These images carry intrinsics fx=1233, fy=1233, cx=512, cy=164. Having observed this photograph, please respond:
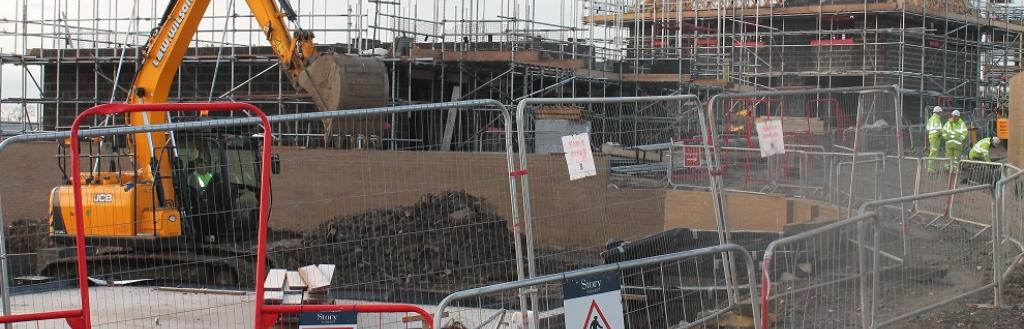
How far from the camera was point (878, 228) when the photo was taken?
848cm

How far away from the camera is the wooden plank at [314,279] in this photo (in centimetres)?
819

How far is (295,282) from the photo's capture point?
26.8ft

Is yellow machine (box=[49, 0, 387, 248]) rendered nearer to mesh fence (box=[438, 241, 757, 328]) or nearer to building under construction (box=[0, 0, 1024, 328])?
building under construction (box=[0, 0, 1024, 328])

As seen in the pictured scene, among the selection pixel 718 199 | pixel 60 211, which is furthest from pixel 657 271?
pixel 60 211

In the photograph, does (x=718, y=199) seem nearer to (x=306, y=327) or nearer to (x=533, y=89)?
(x=306, y=327)

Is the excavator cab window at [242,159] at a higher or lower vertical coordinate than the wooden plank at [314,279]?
higher

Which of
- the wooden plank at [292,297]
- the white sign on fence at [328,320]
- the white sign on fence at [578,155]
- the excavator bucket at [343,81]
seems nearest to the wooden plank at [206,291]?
the wooden plank at [292,297]

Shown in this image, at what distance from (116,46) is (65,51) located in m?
1.51

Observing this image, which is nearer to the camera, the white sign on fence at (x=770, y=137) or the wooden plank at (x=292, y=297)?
the wooden plank at (x=292, y=297)

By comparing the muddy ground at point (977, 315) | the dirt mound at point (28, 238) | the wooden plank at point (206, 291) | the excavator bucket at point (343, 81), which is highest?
the excavator bucket at point (343, 81)

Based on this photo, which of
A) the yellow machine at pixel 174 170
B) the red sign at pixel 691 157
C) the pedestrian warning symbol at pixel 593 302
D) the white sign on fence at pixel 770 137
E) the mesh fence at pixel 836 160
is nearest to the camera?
the pedestrian warning symbol at pixel 593 302

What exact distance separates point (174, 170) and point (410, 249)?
122 inches

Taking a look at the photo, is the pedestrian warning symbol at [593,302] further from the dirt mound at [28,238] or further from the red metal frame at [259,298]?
the dirt mound at [28,238]

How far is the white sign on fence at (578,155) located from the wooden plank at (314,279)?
209 centimetres
